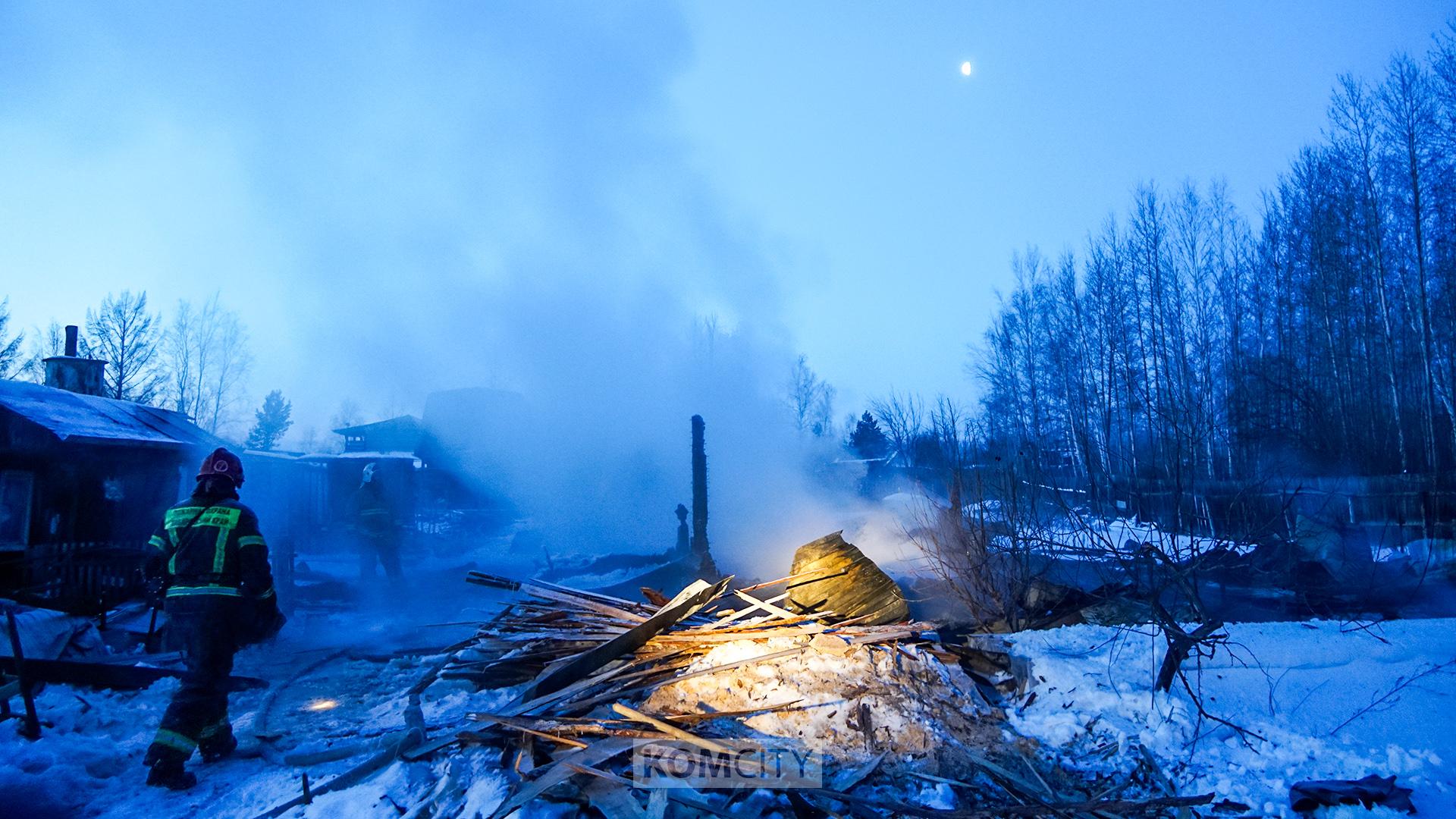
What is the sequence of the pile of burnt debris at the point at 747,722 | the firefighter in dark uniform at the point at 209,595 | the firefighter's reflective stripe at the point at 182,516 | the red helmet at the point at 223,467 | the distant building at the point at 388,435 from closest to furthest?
the pile of burnt debris at the point at 747,722, the firefighter in dark uniform at the point at 209,595, the firefighter's reflective stripe at the point at 182,516, the red helmet at the point at 223,467, the distant building at the point at 388,435

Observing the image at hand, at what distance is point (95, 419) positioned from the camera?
10.6m

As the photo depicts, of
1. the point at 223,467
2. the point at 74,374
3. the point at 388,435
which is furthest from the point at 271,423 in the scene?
the point at 223,467

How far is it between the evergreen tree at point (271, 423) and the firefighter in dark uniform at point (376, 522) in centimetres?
3228

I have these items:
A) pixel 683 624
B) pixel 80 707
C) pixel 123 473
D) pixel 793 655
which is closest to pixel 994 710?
pixel 793 655

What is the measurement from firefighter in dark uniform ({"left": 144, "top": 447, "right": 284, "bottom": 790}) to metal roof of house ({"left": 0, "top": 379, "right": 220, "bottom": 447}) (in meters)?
6.98

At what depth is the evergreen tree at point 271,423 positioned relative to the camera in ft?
127

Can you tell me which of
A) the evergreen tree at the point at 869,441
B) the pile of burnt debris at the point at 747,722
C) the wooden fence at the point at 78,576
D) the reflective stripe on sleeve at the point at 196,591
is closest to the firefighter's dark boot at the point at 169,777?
the pile of burnt debris at the point at 747,722

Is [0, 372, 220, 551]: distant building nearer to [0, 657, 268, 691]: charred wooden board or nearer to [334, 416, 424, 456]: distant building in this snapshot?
[0, 657, 268, 691]: charred wooden board

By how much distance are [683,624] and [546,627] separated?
4.28 ft

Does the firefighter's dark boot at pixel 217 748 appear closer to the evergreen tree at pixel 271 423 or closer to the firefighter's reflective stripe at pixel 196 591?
the firefighter's reflective stripe at pixel 196 591

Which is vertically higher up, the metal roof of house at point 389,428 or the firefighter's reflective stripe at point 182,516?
the metal roof of house at point 389,428

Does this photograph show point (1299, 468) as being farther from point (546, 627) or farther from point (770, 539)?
point (546, 627)

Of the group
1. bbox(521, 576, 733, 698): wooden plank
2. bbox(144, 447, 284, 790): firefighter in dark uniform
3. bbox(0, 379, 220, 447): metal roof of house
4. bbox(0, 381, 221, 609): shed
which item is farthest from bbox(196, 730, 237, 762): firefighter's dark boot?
bbox(0, 379, 220, 447): metal roof of house

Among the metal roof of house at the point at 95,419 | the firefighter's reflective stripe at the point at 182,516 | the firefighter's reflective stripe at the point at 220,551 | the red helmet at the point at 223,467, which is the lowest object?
the firefighter's reflective stripe at the point at 220,551
